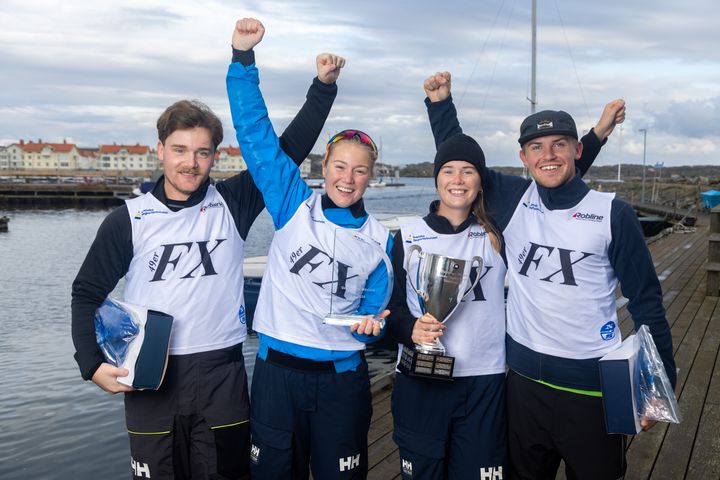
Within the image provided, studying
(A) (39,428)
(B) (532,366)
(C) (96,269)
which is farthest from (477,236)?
(A) (39,428)

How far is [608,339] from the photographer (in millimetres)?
2637

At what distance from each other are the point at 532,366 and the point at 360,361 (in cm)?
75

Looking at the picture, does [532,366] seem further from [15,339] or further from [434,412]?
[15,339]

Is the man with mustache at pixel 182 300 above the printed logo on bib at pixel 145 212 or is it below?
below

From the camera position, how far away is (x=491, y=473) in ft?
8.78

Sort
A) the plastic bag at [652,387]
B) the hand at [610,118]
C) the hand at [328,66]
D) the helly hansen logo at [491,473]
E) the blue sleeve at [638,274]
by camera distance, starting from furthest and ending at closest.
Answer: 1. the hand at [610,118]
2. the hand at [328,66]
3. the helly hansen logo at [491,473]
4. the blue sleeve at [638,274]
5. the plastic bag at [652,387]

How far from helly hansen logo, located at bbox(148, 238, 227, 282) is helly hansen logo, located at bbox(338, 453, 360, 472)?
0.98m

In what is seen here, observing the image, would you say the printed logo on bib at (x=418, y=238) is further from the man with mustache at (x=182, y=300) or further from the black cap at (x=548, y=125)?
the man with mustache at (x=182, y=300)

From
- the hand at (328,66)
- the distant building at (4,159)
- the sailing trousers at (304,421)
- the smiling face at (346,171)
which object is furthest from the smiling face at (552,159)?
the distant building at (4,159)

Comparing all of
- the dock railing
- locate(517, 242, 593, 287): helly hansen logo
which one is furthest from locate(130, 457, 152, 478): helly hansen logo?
the dock railing

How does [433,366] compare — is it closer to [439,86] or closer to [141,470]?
[141,470]

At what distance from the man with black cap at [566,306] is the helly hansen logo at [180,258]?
1.34 m

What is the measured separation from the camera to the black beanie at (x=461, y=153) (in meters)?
2.75

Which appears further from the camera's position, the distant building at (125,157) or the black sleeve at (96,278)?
the distant building at (125,157)
